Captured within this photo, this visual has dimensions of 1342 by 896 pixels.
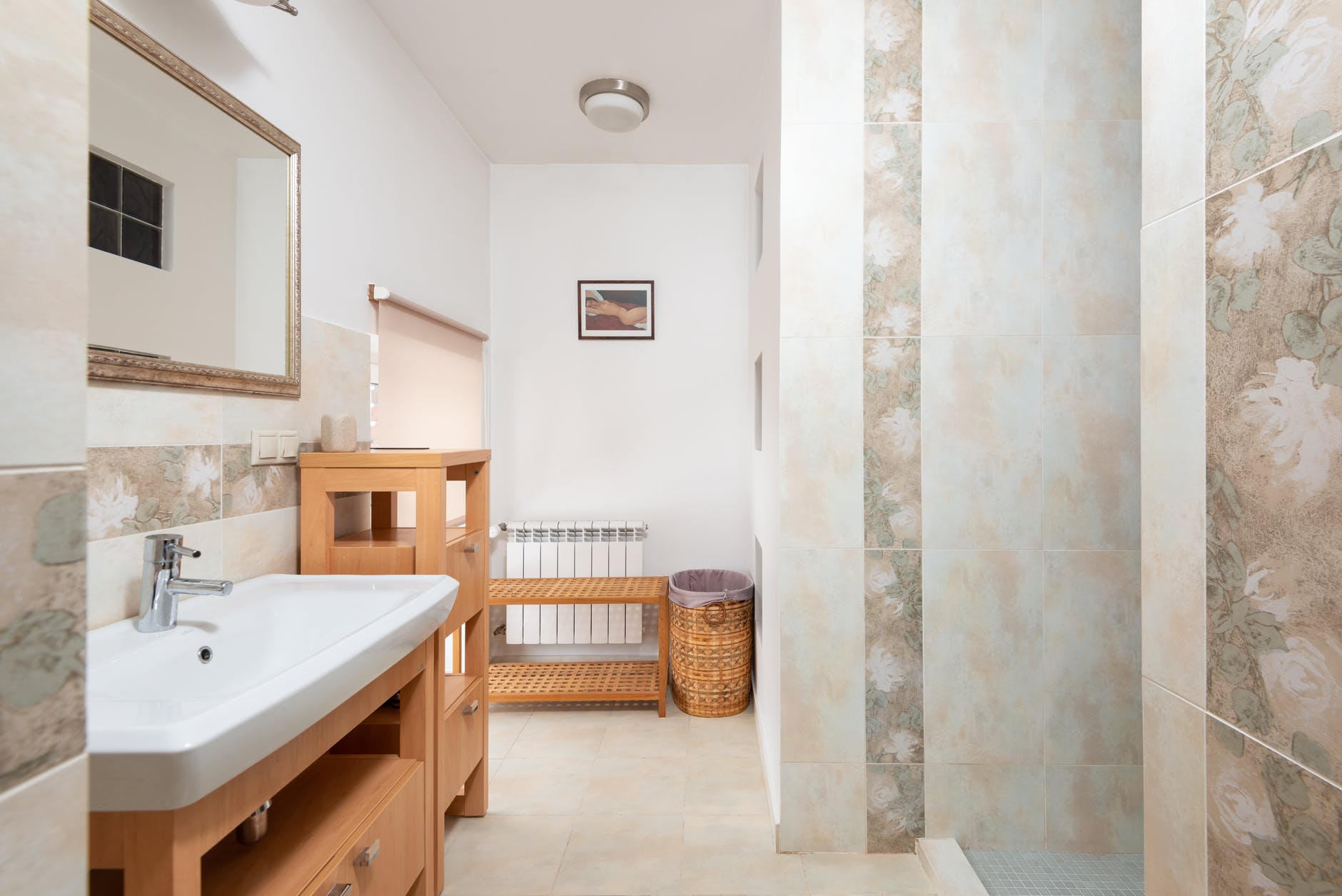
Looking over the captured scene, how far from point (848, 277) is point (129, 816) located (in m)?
1.78

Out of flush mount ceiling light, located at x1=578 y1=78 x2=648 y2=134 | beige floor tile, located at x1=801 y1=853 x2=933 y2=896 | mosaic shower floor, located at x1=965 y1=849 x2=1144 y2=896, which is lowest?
beige floor tile, located at x1=801 y1=853 x2=933 y2=896

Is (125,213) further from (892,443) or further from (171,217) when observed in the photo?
(892,443)

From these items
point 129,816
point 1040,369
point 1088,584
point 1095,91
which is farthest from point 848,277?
point 129,816

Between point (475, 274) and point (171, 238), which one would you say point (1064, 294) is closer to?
point (171, 238)

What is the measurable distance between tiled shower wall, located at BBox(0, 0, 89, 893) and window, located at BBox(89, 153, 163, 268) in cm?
90

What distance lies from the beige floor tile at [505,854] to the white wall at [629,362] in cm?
143

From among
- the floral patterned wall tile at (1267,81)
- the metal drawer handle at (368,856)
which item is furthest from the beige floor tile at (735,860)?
the floral patterned wall tile at (1267,81)

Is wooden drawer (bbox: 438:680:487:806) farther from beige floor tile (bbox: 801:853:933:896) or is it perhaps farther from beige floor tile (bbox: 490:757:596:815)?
beige floor tile (bbox: 801:853:933:896)

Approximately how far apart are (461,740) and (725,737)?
1163 millimetres

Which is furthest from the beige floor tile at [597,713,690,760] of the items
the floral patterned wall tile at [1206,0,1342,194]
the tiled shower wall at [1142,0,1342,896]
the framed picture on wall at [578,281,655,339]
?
the floral patterned wall tile at [1206,0,1342,194]

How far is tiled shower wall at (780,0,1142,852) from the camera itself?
178cm

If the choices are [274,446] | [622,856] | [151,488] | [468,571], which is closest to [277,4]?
[274,446]

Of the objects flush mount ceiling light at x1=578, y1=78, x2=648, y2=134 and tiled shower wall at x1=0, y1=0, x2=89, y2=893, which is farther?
flush mount ceiling light at x1=578, y1=78, x2=648, y2=134

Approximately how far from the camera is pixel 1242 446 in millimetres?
649
